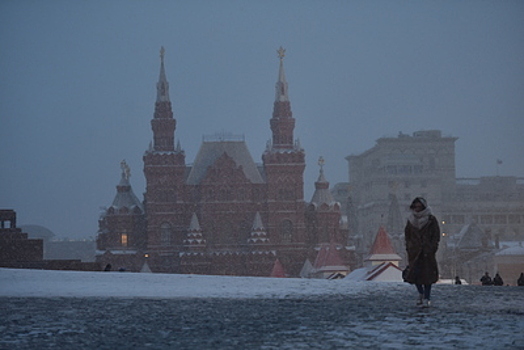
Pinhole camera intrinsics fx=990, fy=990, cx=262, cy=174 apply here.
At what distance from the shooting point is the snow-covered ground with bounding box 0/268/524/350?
10062 mm

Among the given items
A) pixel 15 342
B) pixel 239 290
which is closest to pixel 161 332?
pixel 15 342

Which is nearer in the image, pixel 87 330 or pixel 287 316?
pixel 87 330

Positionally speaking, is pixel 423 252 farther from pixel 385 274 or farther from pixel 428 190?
pixel 428 190

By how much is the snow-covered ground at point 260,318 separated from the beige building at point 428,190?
124 metres

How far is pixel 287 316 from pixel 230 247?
81.8 m

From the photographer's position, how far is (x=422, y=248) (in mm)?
13812

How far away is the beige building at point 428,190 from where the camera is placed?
511 ft

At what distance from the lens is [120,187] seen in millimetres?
95625

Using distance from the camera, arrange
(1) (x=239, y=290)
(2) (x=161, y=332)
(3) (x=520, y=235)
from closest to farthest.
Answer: (2) (x=161, y=332)
(1) (x=239, y=290)
(3) (x=520, y=235)

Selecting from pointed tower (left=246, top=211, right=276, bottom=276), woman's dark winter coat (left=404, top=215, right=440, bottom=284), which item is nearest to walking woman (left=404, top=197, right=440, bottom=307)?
woman's dark winter coat (left=404, top=215, right=440, bottom=284)

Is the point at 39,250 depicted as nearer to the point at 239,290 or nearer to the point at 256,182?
the point at 239,290

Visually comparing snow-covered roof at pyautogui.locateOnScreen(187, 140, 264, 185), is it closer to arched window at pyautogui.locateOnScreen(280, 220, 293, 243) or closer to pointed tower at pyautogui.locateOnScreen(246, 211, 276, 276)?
arched window at pyautogui.locateOnScreen(280, 220, 293, 243)

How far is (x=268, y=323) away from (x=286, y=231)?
8277 cm

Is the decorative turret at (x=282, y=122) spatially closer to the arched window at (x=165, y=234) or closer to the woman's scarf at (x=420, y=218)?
the arched window at (x=165, y=234)
